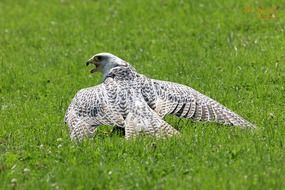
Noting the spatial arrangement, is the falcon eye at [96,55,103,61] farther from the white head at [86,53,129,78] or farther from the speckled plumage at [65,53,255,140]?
the speckled plumage at [65,53,255,140]

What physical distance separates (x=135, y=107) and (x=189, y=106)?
93cm

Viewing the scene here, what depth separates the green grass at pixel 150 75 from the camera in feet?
28.8

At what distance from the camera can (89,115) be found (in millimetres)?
10633

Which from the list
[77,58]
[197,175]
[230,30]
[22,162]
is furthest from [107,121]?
[230,30]

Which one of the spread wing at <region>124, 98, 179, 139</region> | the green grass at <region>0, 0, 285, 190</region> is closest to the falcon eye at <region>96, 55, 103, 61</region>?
the green grass at <region>0, 0, 285, 190</region>

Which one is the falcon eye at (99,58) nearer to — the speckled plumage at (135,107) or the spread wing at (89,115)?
the speckled plumage at (135,107)

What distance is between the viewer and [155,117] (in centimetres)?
1028

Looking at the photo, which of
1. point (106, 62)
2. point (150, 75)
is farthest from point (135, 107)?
point (150, 75)

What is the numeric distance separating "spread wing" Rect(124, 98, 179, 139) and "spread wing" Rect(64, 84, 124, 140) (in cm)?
18

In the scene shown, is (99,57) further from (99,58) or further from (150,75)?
(150,75)

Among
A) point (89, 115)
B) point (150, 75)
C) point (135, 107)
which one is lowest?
point (150, 75)

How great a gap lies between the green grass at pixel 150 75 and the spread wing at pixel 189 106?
0.19 metres

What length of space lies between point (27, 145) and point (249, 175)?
10.2ft

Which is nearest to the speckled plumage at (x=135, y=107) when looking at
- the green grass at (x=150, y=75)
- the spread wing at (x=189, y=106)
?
the spread wing at (x=189, y=106)
